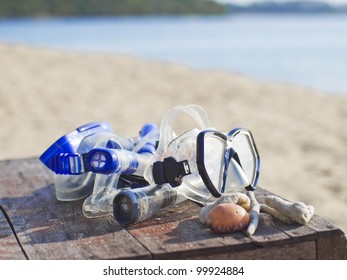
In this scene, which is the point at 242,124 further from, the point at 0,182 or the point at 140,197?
the point at 140,197

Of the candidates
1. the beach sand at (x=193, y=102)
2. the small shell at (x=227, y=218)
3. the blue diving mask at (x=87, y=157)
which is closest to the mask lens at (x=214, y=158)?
the small shell at (x=227, y=218)

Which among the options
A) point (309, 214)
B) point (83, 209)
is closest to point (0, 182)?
point (83, 209)

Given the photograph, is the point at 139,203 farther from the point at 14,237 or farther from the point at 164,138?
the point at 14,237

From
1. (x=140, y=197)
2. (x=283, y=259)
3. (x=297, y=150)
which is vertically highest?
(x=140, y=197)

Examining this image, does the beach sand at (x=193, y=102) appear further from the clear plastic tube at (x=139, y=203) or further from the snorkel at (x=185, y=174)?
Result: the clear plastic tube at (x=139, y=203)

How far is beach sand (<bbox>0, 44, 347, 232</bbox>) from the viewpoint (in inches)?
181

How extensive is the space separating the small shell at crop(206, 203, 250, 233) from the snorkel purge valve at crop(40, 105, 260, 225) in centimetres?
10

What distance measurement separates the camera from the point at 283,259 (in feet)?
5.54

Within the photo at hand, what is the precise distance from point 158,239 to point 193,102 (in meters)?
6.75

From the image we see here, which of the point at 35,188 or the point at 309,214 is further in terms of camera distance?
the point at 35,188

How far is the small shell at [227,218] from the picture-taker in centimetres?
175
